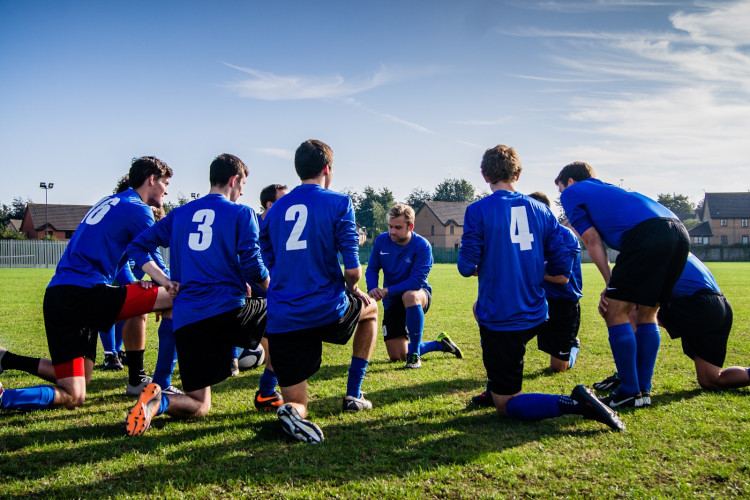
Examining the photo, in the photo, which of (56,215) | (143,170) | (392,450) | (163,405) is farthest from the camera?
(56,215)

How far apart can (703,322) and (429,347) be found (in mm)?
3216

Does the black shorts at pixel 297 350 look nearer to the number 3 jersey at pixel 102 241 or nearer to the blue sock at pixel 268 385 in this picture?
the blue sock at pixel 268 385

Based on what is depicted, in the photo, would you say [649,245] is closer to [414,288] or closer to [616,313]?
[616,313]

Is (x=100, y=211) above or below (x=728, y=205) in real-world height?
below

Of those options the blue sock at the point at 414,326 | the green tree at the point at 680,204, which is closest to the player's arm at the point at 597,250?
the blue sock at the point at 414,326

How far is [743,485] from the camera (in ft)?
9.70

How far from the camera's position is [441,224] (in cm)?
8212

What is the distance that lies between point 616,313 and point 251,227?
3.17m

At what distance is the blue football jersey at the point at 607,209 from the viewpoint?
461 cm

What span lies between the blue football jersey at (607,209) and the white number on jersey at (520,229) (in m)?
0.69

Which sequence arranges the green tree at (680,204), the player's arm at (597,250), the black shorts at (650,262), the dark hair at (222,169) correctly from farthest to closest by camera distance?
the green tree at (680,204) < the player's arm at (597,250) < the dark hair at (222,169) < the black shorts at (650,262)

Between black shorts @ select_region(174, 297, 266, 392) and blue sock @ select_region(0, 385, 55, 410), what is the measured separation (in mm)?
1264

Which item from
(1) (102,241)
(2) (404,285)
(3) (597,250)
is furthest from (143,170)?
(3) (597,250)

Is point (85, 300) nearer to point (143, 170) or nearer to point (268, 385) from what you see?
point (143, 170)
